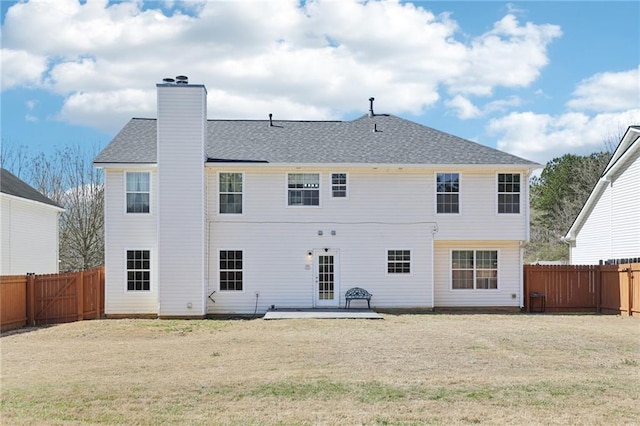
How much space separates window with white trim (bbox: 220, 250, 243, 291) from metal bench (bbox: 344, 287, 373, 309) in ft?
12.0

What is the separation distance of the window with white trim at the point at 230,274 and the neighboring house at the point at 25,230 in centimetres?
938

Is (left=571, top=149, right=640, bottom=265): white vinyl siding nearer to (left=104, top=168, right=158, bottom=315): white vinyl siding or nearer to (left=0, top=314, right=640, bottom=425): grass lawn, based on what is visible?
(left=0, top=314, right=640, bottom=425): grass lawn

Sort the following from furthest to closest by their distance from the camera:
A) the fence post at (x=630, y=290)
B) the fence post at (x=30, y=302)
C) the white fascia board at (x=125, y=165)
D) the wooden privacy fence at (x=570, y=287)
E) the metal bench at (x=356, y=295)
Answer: the wooden privacy fence at (x=570, y=287) → the metal bench at (x=356, y=295) → the fence post at (x=630, y=290) → the white fascia board at (x=125, y=165) → the fence post at (x=30, y=302)

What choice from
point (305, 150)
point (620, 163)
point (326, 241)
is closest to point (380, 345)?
point (326, 241)

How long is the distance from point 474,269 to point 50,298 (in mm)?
14260

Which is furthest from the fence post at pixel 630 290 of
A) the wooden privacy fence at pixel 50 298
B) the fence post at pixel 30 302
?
the fence post at pixel 30 302

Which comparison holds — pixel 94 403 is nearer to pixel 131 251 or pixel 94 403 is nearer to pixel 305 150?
pixel 131 251

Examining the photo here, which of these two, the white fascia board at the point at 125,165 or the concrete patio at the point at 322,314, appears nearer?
the concrete patio at the point at 322,314

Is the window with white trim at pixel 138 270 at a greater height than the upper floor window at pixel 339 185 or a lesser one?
lesser

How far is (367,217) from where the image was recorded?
80.5 feet

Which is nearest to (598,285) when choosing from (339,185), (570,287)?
(570,287)

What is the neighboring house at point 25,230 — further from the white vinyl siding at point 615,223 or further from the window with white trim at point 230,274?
the white vinyl siding at point 615,223

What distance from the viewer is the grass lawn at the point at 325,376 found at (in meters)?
9.10

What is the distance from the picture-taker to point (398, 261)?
24594mm
